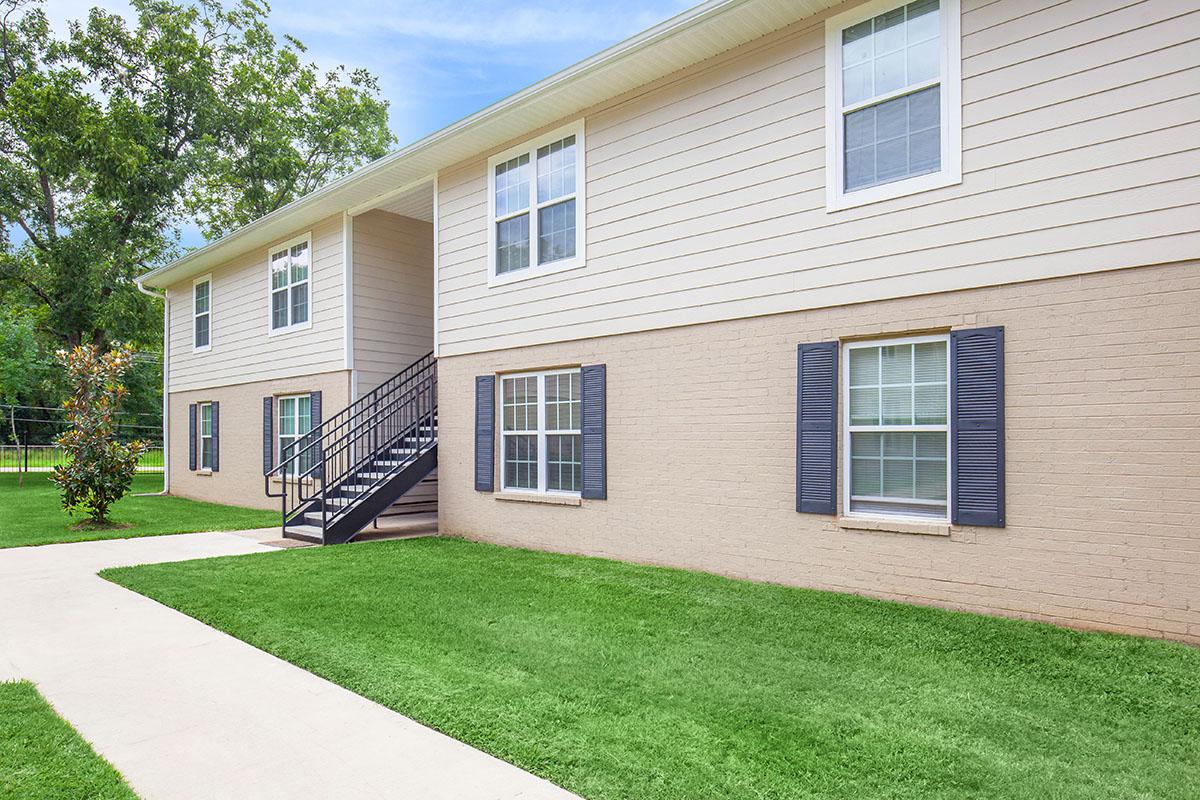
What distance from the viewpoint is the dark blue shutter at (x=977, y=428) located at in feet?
16.5

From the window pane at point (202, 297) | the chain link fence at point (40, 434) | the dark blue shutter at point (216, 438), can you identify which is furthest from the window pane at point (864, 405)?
→ the chain link fence at point (40, 434)

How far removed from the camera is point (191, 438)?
1606 centimetres

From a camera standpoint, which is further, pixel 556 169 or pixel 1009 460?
→ pixel 556 169

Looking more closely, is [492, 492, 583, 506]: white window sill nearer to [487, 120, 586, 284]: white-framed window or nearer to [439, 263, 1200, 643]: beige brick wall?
[439, 263, 1200, 643]: beige brick wall

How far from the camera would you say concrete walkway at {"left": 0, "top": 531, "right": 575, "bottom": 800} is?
2.93m

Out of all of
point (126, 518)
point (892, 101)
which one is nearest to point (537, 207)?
point (892, 101)

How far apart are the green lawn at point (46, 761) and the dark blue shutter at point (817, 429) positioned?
15.7 ft

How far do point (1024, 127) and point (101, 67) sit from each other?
26540mm

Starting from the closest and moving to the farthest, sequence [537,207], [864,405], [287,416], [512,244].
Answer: [864,405] < [537,207] < [512,244] < [287,416]

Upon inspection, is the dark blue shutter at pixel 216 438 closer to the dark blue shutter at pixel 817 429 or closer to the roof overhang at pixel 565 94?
the roof overhang at pixel 565 94

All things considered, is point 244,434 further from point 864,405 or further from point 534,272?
point 864,405

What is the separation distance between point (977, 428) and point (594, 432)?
3802 mm

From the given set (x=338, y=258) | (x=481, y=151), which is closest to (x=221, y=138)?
(x=338, y=258)

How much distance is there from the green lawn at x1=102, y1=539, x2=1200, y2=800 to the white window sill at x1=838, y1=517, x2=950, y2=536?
1.81 feet
